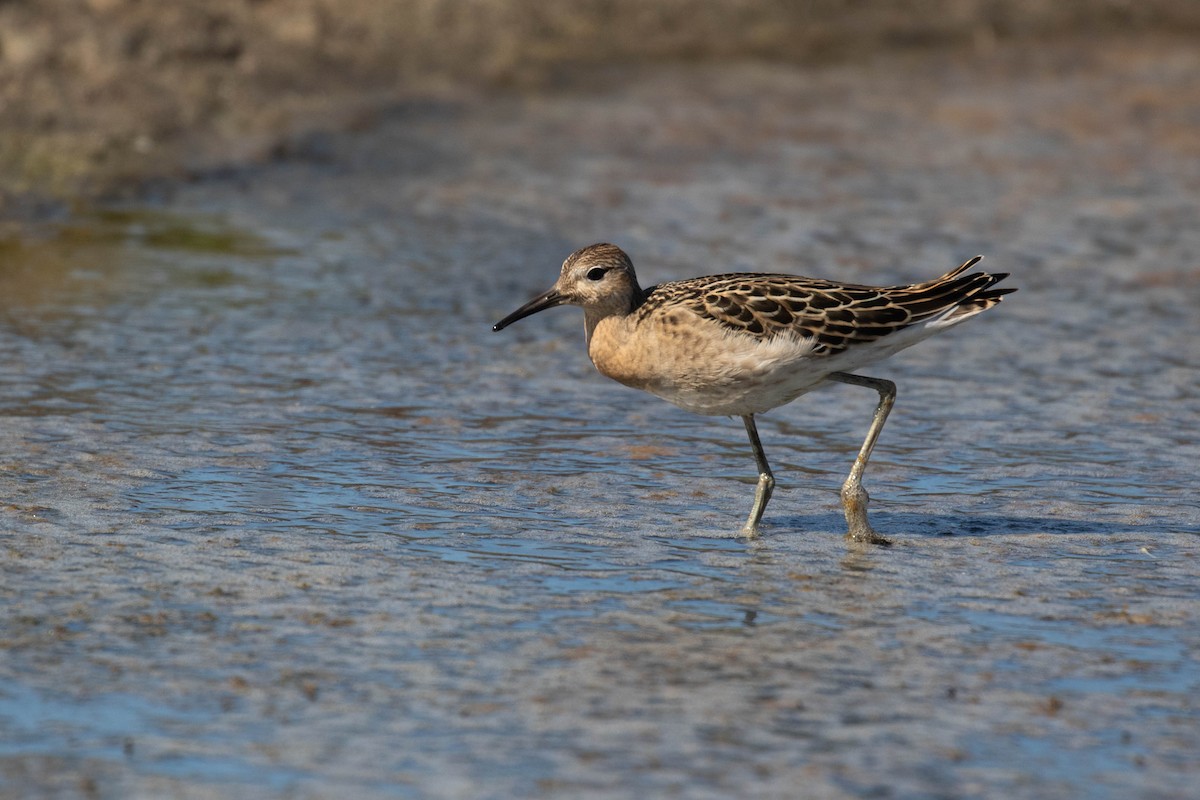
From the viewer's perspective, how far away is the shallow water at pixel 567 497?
574 cm

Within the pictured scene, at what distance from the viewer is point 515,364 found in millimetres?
11117

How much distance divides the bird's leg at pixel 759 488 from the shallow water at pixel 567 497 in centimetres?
10

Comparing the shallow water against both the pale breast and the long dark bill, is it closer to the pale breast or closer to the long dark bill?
the pale breast

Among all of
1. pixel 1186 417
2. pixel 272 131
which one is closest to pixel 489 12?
pixel 272 131

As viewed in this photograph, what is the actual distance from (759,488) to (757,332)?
29.9 inches

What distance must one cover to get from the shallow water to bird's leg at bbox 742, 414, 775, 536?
0.10 m

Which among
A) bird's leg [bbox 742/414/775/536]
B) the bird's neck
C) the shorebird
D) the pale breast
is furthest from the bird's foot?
the bird's neck

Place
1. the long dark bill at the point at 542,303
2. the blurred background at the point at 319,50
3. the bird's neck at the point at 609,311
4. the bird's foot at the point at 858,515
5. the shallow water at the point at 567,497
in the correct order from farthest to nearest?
1. the blurred background at the point at 319,50
2. the long dark bill at the point at 542,303
3. the bird's neck at the point at 609,311
4. the bird's foot at the point at 858,515
5. the shallow water at the point at 567,497

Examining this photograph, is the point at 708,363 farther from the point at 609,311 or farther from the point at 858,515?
the point at 858,515

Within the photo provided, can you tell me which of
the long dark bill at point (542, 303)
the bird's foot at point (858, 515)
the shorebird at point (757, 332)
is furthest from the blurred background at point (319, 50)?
the bird's foot at point (858, 515)

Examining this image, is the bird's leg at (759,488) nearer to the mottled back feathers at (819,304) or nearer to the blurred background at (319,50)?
the mottled back feathers at (819,304)

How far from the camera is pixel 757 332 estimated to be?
8.09 metres

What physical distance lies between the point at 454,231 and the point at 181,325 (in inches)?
125

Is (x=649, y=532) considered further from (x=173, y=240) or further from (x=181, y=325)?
(x=173, y=240)
